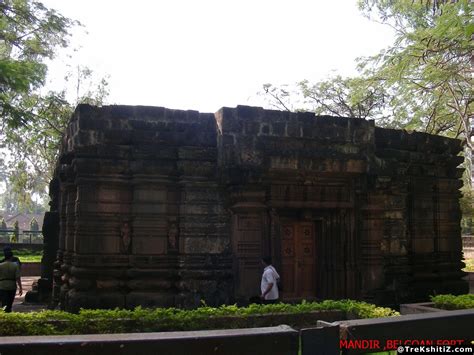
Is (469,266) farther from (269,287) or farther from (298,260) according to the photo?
(269,287)

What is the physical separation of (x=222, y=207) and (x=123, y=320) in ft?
13.3

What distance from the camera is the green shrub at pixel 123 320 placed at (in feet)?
17.4

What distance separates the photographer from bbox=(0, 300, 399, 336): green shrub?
5.31 metres

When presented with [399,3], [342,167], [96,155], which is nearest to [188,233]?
[96,155]

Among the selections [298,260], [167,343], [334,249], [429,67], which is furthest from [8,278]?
[429,67]

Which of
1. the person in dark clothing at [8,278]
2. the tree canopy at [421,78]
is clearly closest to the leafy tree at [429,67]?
the tree canopy at [421,78]

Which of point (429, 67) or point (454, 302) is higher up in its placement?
point (429, 67)

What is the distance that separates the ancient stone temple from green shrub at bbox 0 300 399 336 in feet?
9.76

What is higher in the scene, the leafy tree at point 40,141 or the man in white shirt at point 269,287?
the leafy tree at point 40,141

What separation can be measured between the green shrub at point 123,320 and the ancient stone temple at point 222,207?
2975 millimetres

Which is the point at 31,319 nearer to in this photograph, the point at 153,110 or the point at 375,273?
the point at 153,110

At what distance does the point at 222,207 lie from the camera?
9484mm

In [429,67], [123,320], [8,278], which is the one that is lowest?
[123,320]

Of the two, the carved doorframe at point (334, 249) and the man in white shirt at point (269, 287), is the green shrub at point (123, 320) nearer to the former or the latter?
the man in white shirt at point (269, 287)
